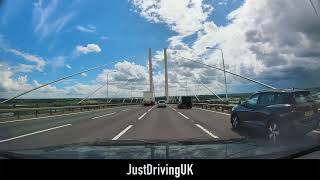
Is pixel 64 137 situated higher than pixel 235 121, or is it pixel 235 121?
pixel 235 121

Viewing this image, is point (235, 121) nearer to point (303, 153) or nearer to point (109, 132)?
point (109, 132)

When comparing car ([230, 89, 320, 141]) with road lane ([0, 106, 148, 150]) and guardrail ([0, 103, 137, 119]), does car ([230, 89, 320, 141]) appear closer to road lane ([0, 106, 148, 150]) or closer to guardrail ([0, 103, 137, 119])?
road lane ([0, 106, 148, 150])

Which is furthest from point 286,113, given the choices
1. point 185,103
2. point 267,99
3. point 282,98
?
point 185,103

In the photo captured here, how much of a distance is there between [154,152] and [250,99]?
388 inches

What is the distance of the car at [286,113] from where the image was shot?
12.3m

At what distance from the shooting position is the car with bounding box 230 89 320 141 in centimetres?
1228

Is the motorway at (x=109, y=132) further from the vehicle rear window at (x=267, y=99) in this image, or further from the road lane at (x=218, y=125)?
the vehicle rear window at (x=267, y=99)

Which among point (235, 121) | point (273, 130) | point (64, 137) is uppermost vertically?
point (235, 121)

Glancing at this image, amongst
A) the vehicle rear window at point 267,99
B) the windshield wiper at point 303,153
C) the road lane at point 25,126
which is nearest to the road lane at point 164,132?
the vehicle rear window at point 267,99

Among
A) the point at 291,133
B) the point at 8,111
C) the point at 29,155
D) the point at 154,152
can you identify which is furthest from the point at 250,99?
the point at 8,111

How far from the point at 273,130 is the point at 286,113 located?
739 millimetres

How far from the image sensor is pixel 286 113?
40.4 ft

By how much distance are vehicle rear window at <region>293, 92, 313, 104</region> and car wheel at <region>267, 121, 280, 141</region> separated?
1022 millimetres
